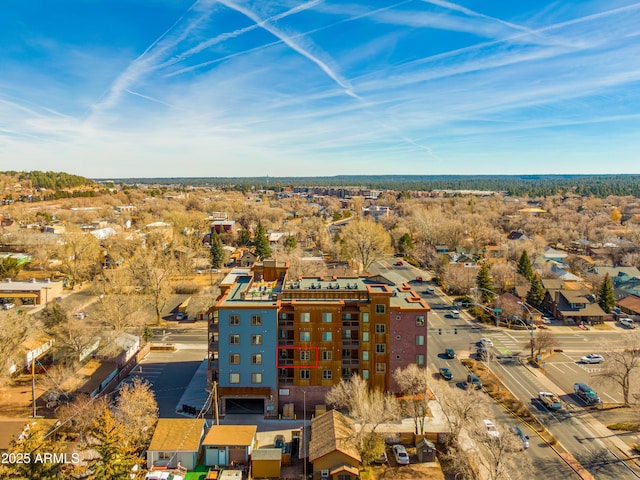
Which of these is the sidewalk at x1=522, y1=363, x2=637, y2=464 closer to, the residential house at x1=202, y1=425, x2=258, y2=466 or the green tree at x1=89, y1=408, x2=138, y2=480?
the residential house at x1=202, y1=425, x2=258, y2=466

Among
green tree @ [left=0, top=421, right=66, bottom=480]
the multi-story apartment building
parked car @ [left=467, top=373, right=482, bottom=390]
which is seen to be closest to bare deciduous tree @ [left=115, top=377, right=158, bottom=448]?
the multi-story apartment building

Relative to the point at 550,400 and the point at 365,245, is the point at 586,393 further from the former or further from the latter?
the point at 365,245

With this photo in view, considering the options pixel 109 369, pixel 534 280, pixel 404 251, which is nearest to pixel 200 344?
pixel 109 369

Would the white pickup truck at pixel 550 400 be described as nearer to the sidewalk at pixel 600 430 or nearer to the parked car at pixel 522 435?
the sidewalk at pixel 600 430

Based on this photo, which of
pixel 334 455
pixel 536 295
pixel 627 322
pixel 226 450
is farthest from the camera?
pixel 536 295

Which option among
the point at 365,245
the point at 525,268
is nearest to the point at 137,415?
the point at 365,245
